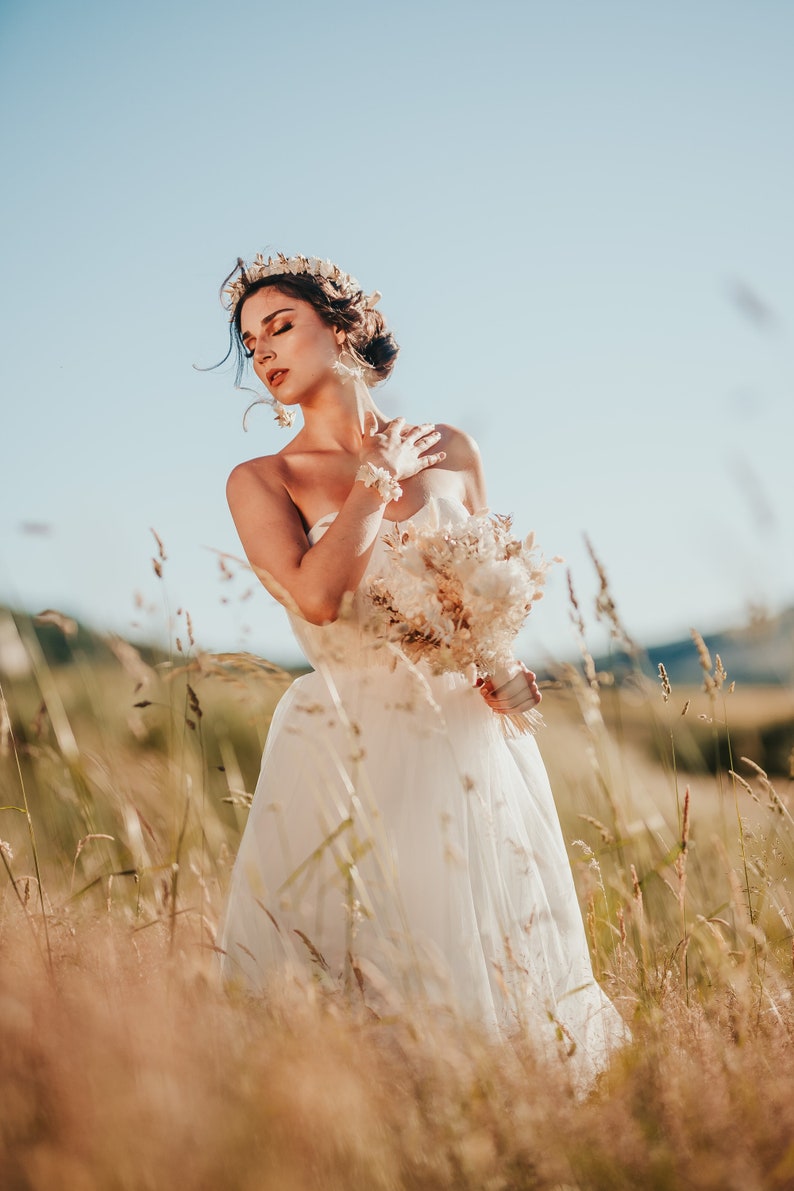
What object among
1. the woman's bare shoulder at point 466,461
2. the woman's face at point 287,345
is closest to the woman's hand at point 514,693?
the woman's bare shoulder at point 466,461

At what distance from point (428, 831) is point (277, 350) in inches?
76.1

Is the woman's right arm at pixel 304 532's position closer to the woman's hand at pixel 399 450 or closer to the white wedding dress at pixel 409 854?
the woman's hand at pixel 399 450

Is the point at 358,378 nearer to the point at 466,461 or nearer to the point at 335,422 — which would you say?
the point at 335,422

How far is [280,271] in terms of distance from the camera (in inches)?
137

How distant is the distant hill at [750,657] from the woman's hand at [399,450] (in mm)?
935

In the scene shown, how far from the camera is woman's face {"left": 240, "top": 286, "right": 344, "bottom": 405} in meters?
3.30

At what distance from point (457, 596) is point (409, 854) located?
0.73 metres

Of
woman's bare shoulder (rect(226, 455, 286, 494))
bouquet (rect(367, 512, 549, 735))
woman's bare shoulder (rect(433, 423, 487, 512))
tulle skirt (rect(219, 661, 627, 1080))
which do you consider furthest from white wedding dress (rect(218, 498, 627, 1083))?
woman's bare shoulder (rect(433, 423, 487, 512))

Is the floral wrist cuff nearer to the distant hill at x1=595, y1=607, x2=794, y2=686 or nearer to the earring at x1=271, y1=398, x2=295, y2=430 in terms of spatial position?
the distant hill at x1=595, y1=607, x2=794, y2=686

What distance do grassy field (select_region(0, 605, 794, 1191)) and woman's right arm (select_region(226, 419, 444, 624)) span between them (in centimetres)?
50

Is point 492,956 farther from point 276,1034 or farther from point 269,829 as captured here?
point 276,1034


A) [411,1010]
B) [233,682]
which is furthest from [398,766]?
[411,1010]

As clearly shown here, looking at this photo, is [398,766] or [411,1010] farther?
[398,766]

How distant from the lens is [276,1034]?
4.67ft
